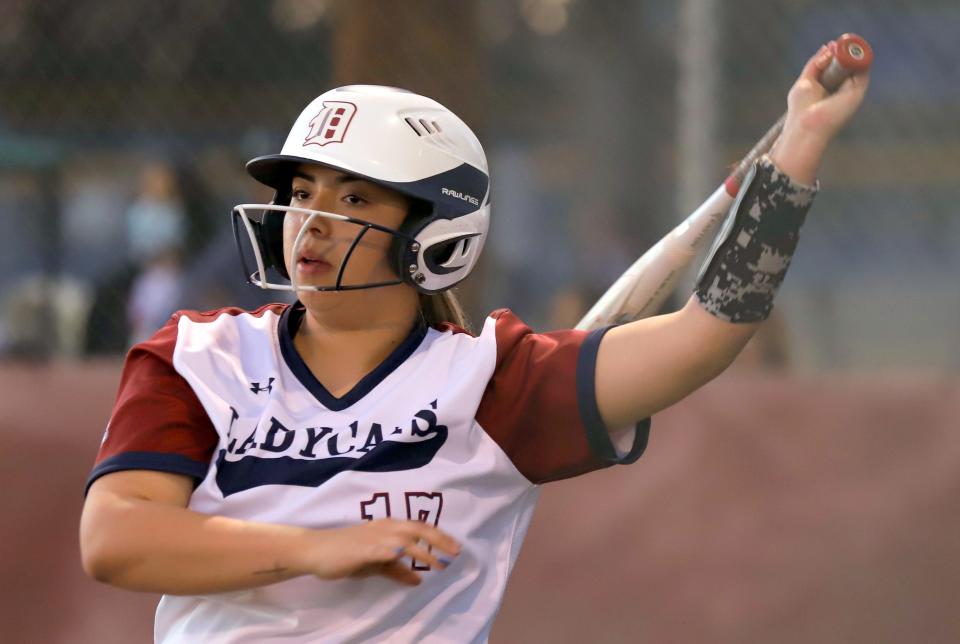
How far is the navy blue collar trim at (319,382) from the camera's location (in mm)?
2377

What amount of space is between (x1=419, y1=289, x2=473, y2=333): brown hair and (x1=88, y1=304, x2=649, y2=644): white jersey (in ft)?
0.71

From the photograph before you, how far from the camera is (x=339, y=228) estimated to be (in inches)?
94.4

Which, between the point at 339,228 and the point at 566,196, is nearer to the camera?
the point at 339,228

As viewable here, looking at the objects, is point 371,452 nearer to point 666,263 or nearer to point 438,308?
point 438,308

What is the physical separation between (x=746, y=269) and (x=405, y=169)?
2.01 feet

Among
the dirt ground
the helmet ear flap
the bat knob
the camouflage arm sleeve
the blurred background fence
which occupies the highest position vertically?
the bat knob

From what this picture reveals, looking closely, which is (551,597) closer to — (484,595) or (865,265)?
(865,265)

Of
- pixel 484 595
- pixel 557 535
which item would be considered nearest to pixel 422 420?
pixel 484 595

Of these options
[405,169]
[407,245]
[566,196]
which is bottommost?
[566,196]

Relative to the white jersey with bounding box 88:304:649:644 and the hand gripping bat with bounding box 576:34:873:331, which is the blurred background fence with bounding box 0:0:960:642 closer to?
the hand gripping bat with bounding box 576:34:873:331

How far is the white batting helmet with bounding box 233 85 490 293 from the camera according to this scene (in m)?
2.39

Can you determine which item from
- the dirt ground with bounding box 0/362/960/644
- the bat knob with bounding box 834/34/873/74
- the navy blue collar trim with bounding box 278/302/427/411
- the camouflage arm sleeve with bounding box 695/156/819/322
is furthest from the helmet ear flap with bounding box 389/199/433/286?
the dirt ground with bounding box 0/362/960/644

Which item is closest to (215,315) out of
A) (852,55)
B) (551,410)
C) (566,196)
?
(551,410)

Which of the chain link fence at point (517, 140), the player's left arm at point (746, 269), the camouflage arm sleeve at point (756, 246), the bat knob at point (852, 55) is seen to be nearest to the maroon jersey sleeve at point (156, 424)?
the player's left arm at point (746, 269)
